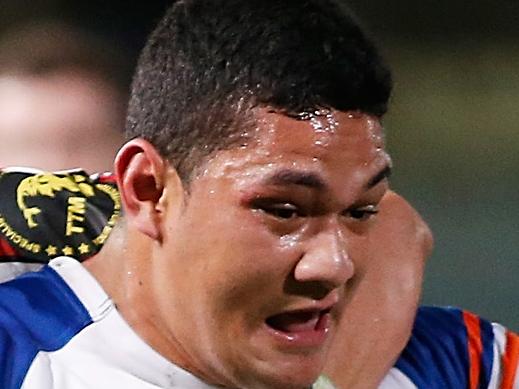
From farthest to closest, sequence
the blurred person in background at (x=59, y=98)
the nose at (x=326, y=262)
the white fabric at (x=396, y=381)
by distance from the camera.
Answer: the blurred person in background at (x=59, y=98)
the white fabric at (x=396, y=381)
the nose at (x=326, y=262)

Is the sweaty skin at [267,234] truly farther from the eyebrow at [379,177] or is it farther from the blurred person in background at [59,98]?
the blurred person in background at [59,98]

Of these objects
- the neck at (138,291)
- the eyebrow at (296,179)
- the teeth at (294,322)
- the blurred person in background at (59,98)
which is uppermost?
the eyebrow at (296,179)

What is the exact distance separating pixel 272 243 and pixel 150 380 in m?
0.13

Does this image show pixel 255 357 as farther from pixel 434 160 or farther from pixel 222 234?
pixel 434 160

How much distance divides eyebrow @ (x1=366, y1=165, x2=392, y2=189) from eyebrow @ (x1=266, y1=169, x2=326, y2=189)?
0.03 m

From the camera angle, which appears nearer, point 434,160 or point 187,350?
point 187,350

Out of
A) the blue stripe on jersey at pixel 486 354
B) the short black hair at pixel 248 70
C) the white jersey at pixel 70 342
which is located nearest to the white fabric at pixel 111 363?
the white jersey at pixel 70 342

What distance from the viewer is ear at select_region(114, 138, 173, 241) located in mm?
550

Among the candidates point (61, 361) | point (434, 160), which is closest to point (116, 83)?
point (434, 160)

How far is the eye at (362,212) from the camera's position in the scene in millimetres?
537

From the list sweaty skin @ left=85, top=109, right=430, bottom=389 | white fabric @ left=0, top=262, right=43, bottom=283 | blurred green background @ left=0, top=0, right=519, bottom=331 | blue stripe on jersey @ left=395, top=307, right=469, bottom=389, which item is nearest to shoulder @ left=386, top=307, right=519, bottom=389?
blue stripe on jersey @ left=395, top=307, right=469, bottom=389

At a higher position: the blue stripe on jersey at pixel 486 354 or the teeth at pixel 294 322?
the teeth at pixel 294 322

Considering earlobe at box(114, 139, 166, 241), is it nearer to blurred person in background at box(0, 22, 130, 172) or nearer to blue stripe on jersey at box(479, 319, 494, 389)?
blue stripe on jersey at box(479, 319, 494, 389)

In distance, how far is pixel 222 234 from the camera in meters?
0.52
